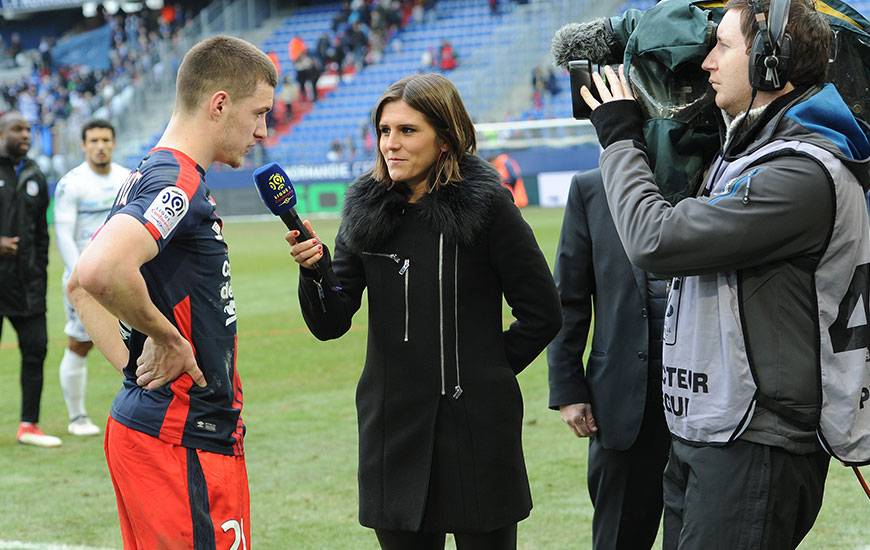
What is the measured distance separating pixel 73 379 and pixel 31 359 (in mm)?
318

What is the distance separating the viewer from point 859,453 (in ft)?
9.14

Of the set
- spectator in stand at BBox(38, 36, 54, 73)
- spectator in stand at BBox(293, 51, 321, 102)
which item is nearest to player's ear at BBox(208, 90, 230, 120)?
spectator in stand at BBox(293, 51, 321, 102)

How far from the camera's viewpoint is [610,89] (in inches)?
119

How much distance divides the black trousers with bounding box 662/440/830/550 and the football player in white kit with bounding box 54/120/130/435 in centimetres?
599

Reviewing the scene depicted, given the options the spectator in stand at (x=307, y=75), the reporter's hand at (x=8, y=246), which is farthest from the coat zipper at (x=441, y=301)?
the spectator in stand at (x=307, y=75)

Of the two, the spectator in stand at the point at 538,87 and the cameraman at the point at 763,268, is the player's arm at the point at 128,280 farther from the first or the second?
the spectator in stand at the point at 538,87

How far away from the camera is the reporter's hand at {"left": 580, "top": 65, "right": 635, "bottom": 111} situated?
2.99 m

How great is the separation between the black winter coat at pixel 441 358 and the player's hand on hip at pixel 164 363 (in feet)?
2.00

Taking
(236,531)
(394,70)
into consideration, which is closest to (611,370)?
(236,531)

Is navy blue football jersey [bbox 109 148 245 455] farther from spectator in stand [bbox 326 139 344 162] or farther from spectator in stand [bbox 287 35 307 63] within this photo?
spectator in stand [bbox 287 35 307 63]

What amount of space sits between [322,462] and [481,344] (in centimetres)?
367

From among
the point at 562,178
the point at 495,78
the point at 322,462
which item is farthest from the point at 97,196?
the point at 495,78

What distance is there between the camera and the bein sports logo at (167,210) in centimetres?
299

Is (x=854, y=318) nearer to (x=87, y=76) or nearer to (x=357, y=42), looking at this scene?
(x=357, y=42)
